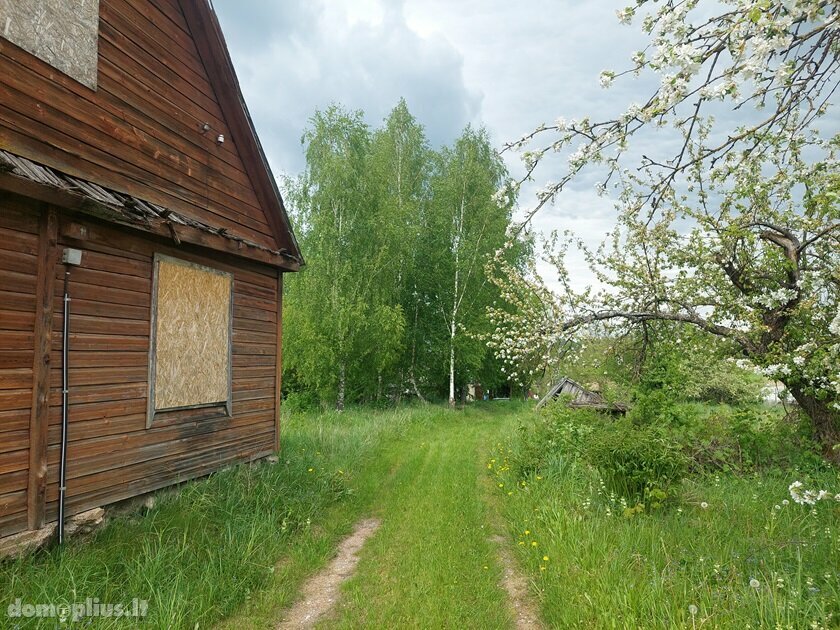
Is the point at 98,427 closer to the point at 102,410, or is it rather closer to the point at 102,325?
the point at 102,410

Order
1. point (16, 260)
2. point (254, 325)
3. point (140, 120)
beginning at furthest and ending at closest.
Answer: point (254, 325) → point (140, 120) → point (16, 260)

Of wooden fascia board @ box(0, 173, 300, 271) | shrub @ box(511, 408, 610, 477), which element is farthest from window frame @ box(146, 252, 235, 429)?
shrub @ box(511, 408, 610, 477)

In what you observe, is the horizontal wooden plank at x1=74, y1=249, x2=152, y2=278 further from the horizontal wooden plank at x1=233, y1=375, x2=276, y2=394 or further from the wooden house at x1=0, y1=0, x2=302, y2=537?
the horizontal wooden plank at x1=233, y1=375, x2=276, y2=394

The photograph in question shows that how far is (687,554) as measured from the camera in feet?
13.3

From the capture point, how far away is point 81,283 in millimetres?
4750

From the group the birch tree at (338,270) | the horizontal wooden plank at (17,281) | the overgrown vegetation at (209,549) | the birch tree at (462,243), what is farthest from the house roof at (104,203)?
the birch tree at (462,243)

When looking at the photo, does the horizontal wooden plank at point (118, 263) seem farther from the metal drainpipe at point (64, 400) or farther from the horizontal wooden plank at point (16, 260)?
the horizontal wooden plank at point (16, 260)

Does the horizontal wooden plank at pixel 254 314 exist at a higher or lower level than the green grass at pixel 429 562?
higher

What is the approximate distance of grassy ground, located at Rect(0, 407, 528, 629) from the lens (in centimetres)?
375

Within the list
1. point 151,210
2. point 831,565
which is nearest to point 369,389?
point 151,210

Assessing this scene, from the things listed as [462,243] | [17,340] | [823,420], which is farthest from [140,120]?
[462,243]

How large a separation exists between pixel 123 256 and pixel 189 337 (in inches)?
53.0

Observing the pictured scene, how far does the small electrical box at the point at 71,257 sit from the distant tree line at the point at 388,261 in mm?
8874

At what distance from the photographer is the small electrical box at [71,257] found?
4537 millimetres
